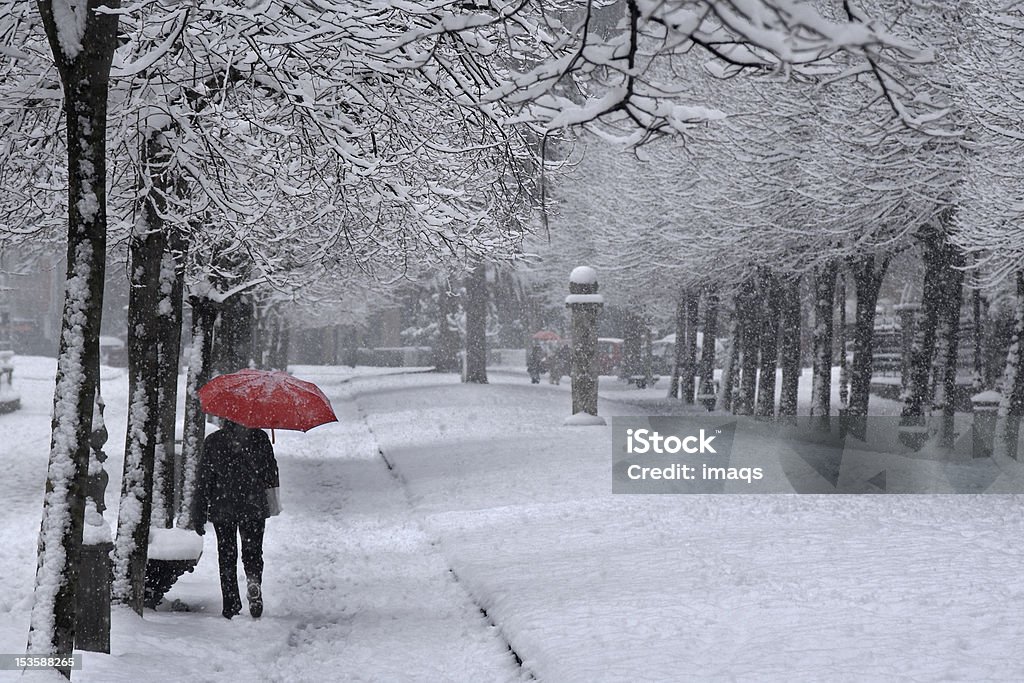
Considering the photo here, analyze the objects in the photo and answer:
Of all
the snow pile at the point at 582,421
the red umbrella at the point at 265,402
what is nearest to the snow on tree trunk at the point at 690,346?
the snow pile at the point at 582,421

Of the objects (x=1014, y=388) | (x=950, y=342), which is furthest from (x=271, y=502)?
(x=950, y=342)

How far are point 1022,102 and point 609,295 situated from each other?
92.0 ft

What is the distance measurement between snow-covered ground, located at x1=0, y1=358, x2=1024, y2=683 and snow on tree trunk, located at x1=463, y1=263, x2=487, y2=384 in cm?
2300

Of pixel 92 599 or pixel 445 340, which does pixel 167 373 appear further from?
pixel 445 340

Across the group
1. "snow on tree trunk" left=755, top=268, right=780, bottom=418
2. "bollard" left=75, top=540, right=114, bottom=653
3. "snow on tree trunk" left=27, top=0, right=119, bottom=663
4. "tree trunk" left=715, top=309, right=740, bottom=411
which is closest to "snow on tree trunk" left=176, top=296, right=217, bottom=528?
"bollard" left=75, top=540, right=114, bottom=653

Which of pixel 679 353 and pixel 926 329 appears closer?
pixel 926 329

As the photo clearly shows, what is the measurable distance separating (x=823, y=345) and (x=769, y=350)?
12.8 ft

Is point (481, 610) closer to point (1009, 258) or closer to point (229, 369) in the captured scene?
point (1009, 258)

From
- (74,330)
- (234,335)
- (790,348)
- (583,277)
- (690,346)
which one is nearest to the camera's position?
(74,330)

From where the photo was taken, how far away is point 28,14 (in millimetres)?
6461

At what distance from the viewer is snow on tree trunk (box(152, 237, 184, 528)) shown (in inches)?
365

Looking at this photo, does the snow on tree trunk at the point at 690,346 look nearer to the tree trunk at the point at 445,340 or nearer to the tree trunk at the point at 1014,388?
the tree trunk at the point at 445,340

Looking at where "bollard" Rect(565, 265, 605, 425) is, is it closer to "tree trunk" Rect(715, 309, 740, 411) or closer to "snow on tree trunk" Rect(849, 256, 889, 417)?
"snow on tree trunk" Rect(849, 256, 889, 417)

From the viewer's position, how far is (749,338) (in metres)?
29.0
